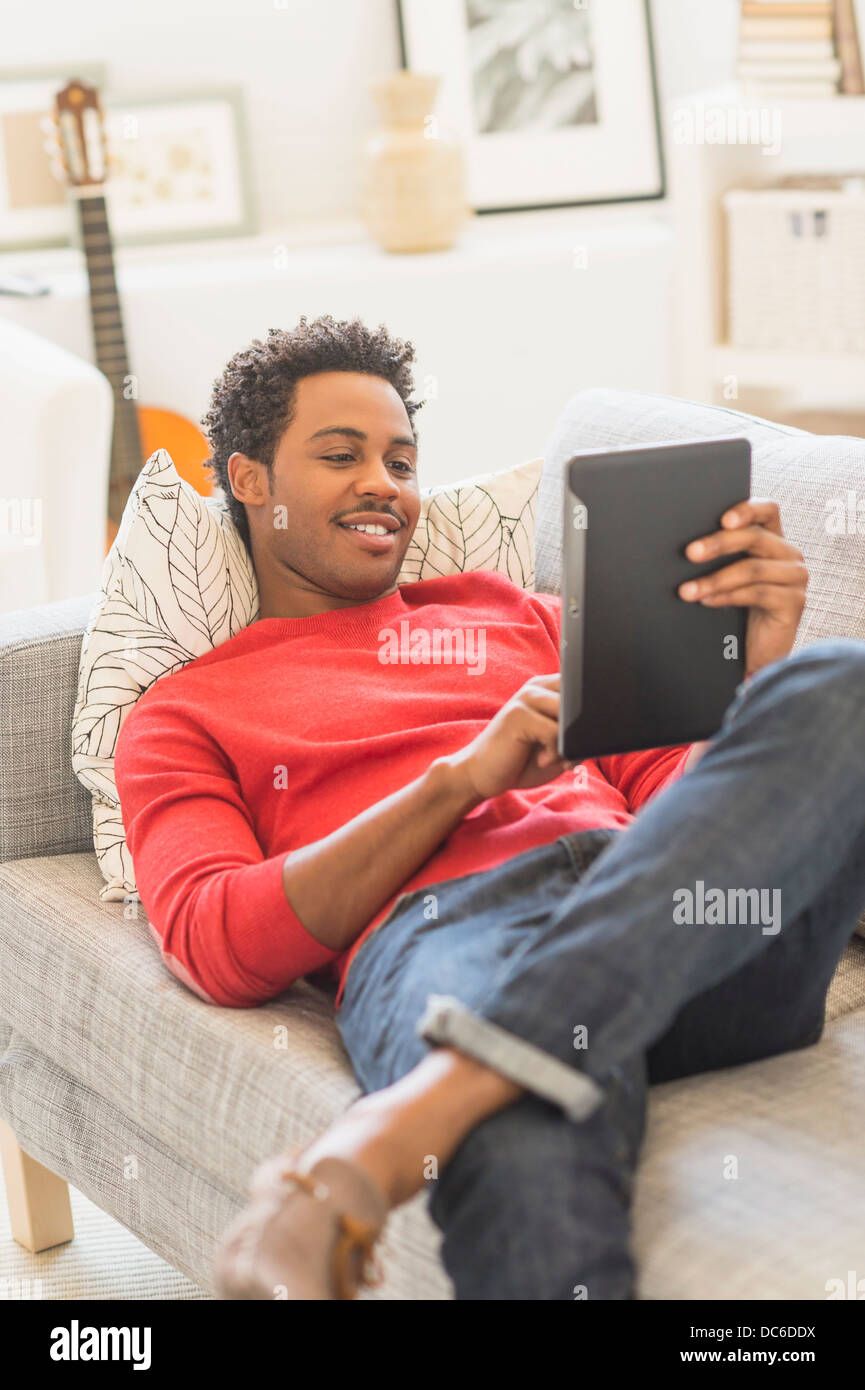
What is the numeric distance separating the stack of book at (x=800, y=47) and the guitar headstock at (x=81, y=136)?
123cm

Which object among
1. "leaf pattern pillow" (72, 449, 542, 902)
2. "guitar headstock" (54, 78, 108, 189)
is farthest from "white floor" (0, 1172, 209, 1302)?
"guitar headstock" (54, 78, 108, 189)

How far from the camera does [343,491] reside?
5.01 feet

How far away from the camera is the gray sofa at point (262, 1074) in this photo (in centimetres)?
103

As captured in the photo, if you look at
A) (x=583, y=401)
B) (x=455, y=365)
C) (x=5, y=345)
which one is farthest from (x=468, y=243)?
(x=583, y=401)

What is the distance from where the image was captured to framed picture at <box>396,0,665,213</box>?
3332 millimetres

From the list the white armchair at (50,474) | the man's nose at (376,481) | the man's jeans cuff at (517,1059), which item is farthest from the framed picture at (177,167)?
the man's jeans cuff at (517,1059)

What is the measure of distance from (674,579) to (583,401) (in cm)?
70

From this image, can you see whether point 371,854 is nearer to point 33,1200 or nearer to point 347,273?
point 33,1200

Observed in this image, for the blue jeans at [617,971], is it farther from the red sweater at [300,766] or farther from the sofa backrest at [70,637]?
the sofa backrest at [70,637]

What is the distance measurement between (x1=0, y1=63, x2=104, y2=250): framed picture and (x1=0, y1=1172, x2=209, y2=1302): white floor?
2204mm

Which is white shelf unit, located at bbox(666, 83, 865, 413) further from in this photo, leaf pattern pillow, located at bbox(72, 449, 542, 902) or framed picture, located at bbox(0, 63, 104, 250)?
leaf pattern pillow, located at bbox(72, 449, 542, 902)

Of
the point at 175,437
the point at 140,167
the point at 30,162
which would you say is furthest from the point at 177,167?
the point at 175,437

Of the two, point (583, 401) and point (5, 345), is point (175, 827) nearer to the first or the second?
point (583, 401)

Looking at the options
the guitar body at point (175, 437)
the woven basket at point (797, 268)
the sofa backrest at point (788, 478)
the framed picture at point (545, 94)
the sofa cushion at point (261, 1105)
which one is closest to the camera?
the sofa cushion at point (261, 1105)
